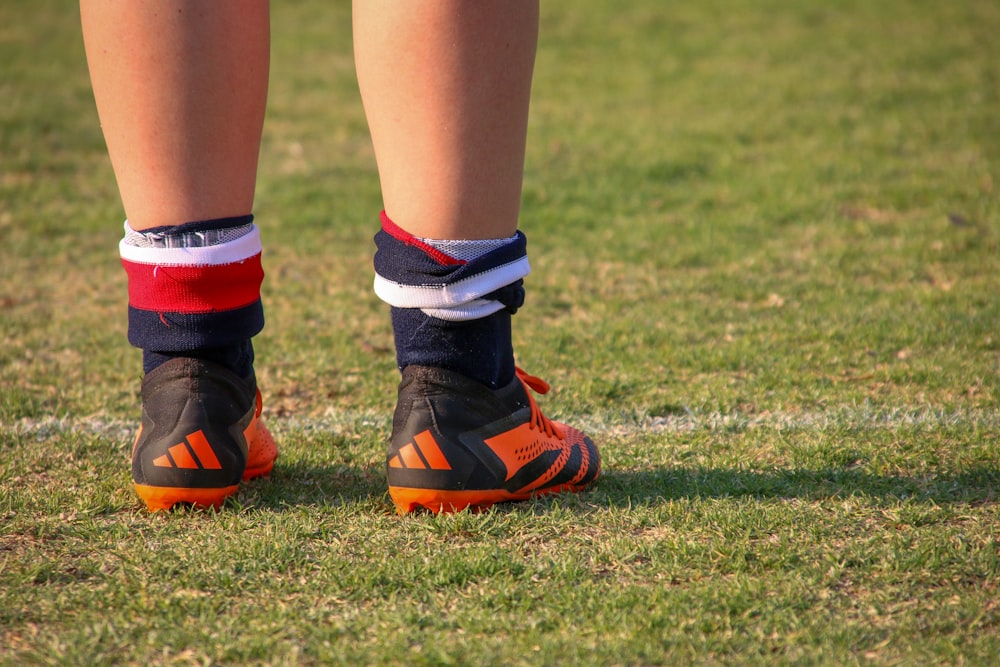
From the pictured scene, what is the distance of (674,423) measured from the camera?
235 centimetres

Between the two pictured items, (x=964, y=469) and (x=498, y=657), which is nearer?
(x=498, y=657)

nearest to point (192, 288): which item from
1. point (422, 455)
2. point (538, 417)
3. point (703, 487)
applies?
point (422, 455)

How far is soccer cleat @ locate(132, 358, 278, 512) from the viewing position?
69.5 inches

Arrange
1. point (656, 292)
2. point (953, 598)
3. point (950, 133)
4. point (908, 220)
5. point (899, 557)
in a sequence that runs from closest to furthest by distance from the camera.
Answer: point (953, 598), point (899, 557), point (656, 292), point (908, 220), point (950, 133)

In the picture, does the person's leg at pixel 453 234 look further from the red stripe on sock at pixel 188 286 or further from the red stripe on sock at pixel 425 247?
the red stripe on sock at pixel 188 286

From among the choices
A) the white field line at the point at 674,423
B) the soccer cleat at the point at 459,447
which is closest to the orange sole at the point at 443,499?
the soccer cleat at the point at 459,447

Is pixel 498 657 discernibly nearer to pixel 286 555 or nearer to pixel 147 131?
pixel 286 555

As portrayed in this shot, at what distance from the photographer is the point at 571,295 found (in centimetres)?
Answer: 337

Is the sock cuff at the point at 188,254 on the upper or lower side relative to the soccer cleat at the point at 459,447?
upper

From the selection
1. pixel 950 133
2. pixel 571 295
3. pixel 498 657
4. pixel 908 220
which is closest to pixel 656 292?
pixel 571 295

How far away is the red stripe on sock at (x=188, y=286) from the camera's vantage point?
68.0 inches

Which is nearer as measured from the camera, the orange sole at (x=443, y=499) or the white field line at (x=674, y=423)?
the orange sole at (x=443, y=499)

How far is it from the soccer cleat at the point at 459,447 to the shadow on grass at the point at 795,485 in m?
0.17

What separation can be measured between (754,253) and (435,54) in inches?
92.1
